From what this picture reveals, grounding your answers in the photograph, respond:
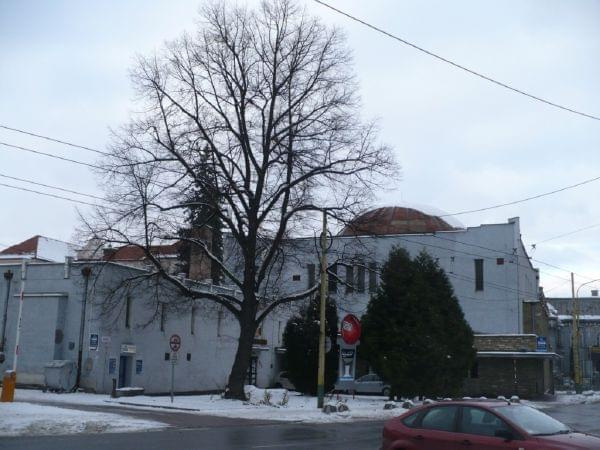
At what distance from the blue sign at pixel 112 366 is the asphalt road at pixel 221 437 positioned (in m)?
11.5

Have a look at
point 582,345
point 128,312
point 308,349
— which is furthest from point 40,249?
point 582,345

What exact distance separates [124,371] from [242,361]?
8.48 metres

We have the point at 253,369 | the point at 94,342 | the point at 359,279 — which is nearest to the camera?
the point at 94,342

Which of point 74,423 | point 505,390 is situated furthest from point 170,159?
point 505,390

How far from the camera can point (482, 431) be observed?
1098 cm

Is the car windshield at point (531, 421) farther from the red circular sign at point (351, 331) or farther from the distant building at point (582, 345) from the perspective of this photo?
the distant building at point (582, 345)

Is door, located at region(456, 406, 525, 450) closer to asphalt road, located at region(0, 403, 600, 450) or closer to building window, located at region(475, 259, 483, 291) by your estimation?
asphalt road, located at region(0, 403, 600, 450)

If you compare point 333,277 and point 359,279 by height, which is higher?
point 359,279

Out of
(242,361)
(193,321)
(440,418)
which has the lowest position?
(440,418)

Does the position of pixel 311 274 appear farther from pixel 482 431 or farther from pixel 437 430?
pixel 482 431

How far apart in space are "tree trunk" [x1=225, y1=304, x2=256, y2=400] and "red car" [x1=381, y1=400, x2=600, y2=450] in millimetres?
24268

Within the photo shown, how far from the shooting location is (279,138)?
36.3m

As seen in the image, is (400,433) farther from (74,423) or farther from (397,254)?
(397,254)

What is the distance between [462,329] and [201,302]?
685 inches
